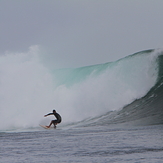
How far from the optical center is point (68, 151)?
823 cm

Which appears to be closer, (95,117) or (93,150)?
(93,150)

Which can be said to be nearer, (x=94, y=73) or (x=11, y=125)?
(x=11, y=125)

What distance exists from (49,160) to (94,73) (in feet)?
68.2

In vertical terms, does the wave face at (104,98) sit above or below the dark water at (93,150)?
above

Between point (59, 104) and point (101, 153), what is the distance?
16.0m

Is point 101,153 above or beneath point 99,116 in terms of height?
beneath

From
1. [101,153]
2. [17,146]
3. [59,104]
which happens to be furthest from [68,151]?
[59,104]

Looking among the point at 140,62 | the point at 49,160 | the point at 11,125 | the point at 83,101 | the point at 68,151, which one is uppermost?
the point at 140,62

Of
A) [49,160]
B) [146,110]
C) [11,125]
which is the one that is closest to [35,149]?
[49,160]

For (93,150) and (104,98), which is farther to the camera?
(104,98)

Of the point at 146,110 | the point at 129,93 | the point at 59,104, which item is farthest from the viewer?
the point at 59,104

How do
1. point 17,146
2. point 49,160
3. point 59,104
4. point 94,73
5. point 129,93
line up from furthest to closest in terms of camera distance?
1. point 94,73
2. point 59,104
3. point 129,93
4. point 17,146
5. point 49,160

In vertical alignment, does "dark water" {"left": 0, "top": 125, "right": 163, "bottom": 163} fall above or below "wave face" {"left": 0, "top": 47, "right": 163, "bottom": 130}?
below

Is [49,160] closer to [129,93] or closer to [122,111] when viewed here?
[122,111]
